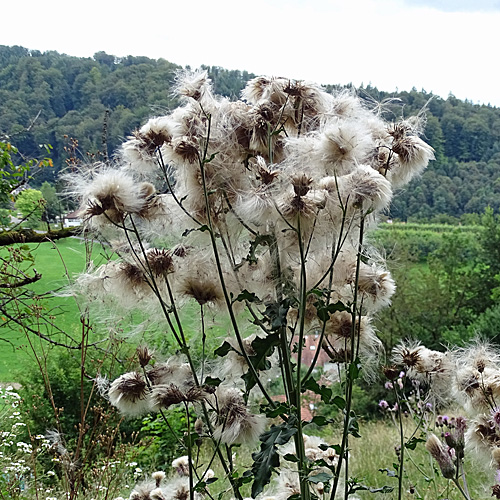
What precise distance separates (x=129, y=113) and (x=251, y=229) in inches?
105


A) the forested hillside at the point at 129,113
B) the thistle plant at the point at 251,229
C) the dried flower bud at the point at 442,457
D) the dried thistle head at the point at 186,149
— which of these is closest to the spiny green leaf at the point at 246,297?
the thistle plant at the point at 251,229

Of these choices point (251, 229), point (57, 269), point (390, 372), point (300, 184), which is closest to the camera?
point (300, 184)

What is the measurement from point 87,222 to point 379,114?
803 millimetres

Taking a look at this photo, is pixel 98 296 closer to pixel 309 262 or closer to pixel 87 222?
pixel 87 222

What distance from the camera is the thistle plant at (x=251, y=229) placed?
1.15 metres

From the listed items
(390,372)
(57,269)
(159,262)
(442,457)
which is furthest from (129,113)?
(442,457)

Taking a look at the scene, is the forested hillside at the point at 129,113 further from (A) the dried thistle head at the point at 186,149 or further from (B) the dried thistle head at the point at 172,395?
(B) the dried thistle head at the point at 172,395

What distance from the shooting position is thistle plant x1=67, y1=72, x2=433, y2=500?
115cm

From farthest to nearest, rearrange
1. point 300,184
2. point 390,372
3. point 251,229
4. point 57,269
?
point 57,269 → point 390,372 → point 251,229 → point 300,184

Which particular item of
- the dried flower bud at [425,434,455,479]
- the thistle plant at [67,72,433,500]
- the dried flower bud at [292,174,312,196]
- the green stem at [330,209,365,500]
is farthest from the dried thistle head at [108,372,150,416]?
the dried flower bud at [425,434,455,479]

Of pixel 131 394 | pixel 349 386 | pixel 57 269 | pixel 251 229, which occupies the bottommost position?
pixel 57 269

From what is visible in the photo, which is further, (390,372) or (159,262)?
(390,372)

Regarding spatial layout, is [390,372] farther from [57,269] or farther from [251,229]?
[57,269]

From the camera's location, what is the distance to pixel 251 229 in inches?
49.3
